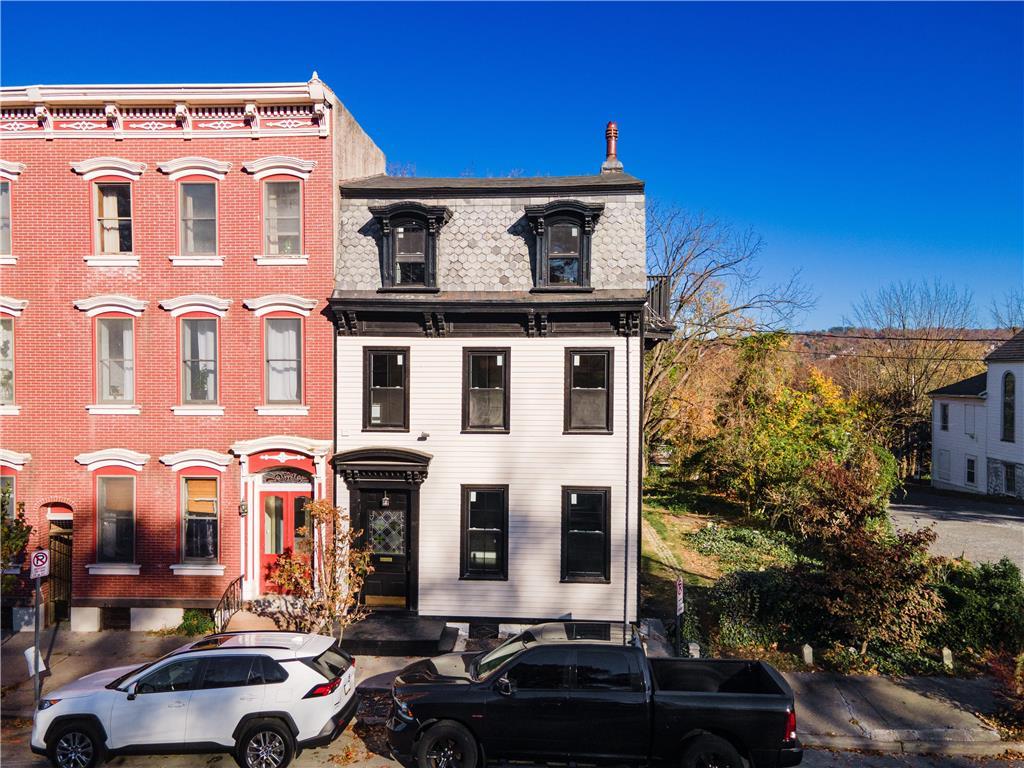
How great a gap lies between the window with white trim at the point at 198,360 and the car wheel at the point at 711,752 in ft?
38.4

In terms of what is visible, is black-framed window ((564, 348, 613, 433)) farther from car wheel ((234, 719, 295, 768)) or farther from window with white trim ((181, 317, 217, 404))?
window with white trim ((181, 317, 217, 404))

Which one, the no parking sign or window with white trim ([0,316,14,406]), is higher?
window with white trim ([0,316,14,406])

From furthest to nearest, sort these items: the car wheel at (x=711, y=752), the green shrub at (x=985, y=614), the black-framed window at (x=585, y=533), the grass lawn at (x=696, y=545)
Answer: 1. the grass lawn at (x=696, y=545)
2. the black-framed window at (x=585, y=533)
3. the green shrub at (x=985, y=614)
4. the car wheel at (x=711, y=752)

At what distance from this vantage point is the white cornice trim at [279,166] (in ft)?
45.2

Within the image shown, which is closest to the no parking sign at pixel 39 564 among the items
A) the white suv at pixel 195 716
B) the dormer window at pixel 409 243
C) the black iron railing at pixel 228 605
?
the white suv at pixel 195 716

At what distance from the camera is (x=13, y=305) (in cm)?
1398

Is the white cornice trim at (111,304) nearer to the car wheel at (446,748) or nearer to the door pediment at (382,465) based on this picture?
the door pediment at (382,465)

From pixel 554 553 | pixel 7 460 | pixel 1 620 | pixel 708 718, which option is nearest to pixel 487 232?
pixel 554 553

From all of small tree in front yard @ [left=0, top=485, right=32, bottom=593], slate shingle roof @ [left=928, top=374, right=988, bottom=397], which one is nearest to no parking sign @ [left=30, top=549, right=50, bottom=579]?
small tree in front yard @ [left=0, top=485, right=32, bottom=593]

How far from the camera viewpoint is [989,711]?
1022 centimetres

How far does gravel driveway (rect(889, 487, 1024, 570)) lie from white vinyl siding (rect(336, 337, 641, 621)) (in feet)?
44.9

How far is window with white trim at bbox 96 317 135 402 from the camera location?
14.1m

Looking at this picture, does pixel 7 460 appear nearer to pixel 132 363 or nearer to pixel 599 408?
pixel 132 363

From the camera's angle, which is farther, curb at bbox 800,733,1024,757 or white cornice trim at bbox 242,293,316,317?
white cornice trim at bbox 242,293,316,317
